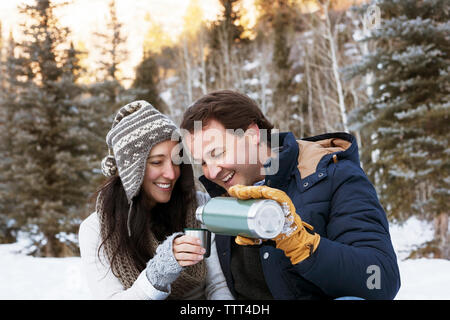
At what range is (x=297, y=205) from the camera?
177cm

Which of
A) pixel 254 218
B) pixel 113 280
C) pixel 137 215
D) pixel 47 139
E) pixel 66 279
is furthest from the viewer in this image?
pixel 47 139

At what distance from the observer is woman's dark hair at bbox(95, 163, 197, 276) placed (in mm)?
2223

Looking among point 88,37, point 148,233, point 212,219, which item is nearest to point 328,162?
point 212,219

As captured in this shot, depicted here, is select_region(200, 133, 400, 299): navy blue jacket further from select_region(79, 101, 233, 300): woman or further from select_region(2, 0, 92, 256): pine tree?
select_region(2, 0, 92, 256): pine tree

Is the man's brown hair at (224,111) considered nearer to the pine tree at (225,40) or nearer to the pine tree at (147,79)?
the pine tree at (147,79)

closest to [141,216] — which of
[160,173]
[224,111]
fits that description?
[160,173]

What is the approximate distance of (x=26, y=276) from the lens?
21.7 ft

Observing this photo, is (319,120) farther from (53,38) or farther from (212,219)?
(212,219)

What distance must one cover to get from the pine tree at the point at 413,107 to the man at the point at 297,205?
188 inches

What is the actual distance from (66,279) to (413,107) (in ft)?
21.4

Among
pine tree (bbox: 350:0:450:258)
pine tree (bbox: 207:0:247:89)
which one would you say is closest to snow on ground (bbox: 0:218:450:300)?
pine tree (bbox: 350:0:450:258)

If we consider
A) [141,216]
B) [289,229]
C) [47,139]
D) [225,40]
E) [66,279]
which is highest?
[225,40]

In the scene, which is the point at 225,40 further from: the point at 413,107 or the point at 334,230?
the point at 334,230
